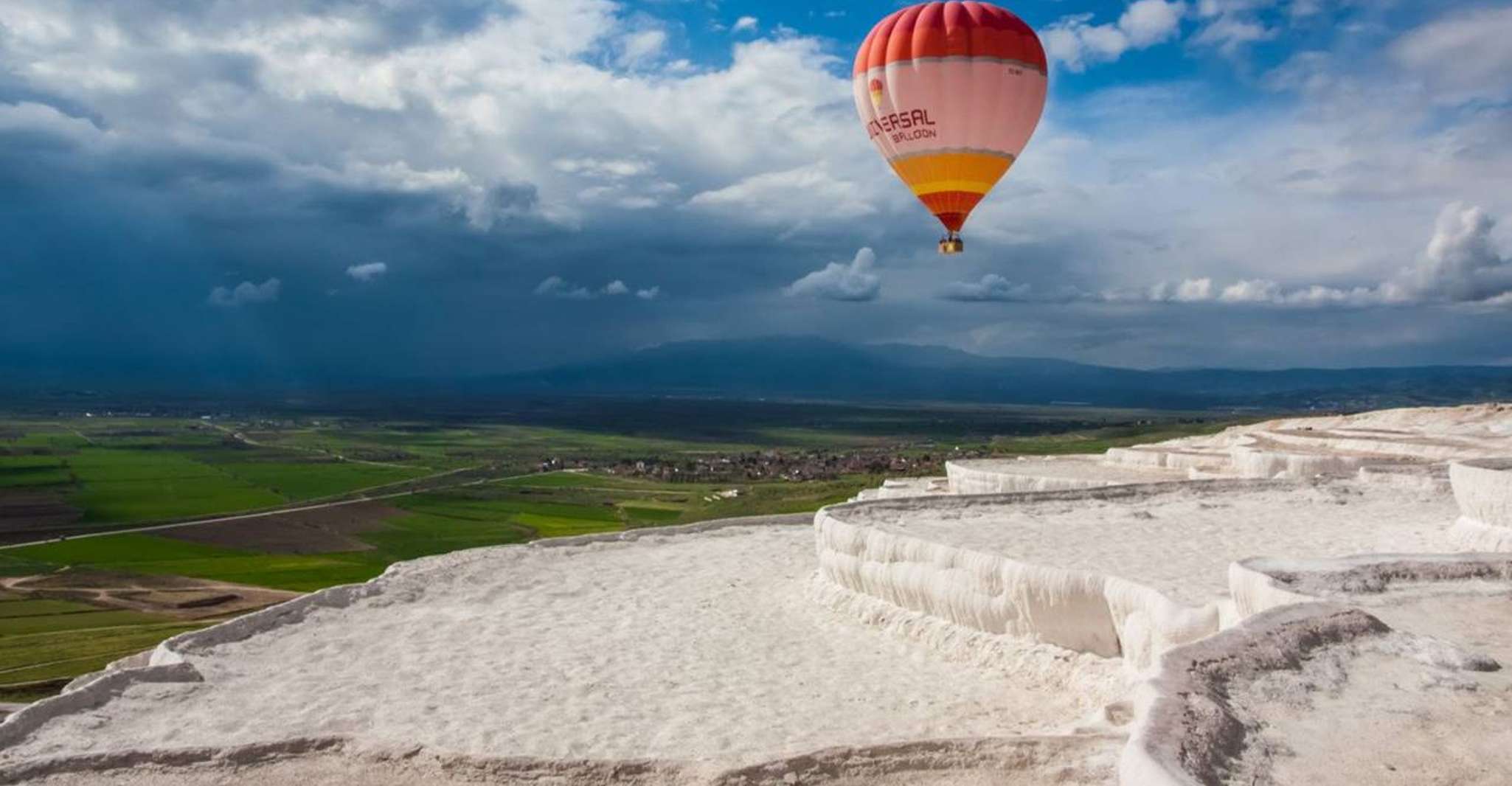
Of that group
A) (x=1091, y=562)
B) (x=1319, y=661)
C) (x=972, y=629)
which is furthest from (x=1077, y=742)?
(x=1091, y=562)

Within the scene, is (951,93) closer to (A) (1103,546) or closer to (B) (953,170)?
(B) (953,170)

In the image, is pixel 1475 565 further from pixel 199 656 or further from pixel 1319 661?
A: pixel 199 656

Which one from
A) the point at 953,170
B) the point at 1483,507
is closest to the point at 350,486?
the point at 953,170

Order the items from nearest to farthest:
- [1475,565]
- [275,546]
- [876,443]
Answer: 1. [1475,565]
2. [275,546]
3. [876,443]

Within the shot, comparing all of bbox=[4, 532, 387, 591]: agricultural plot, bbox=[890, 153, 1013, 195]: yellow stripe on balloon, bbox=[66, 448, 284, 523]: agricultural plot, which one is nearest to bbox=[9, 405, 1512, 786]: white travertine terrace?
bbox=[890, 153, 1013, 195]: yellow stripe on balloon

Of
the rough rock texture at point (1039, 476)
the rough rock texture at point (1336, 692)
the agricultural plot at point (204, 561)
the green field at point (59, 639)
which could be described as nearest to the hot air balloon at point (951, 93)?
the rough rock texture at point (1039, 476)
